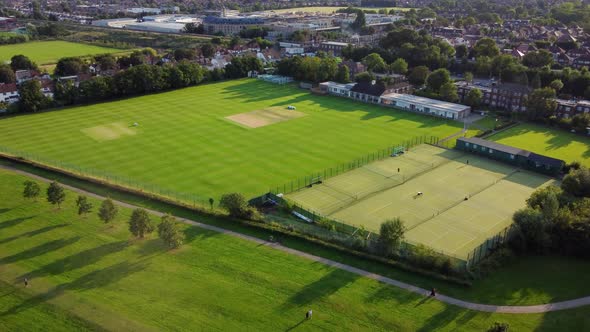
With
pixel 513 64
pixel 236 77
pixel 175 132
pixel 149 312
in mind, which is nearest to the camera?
pixel 149 312

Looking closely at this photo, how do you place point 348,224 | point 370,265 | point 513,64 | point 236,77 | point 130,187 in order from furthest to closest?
1. point 236,77
2. point 513,64
3. point 130,187
4. point 348,224
5. point 370,265

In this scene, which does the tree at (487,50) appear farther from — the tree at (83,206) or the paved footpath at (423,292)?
the tree at (83,206)

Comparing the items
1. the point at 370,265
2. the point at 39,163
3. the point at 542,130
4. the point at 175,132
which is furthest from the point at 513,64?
the point at 39,163

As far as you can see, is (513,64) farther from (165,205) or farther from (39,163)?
(39,163)

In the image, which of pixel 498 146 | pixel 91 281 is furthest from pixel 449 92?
pixel 91 281

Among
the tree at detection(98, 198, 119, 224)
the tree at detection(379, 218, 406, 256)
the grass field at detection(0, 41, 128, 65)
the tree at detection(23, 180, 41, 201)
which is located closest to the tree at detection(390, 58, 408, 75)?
the tree at detection(379, 218, 406, 256)

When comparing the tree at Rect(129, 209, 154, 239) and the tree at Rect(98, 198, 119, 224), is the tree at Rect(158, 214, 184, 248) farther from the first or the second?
the tree at Rect(98, 198, 119, 224)

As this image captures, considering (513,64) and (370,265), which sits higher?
(513,64)

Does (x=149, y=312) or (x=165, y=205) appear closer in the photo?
(x=149, y=312)
